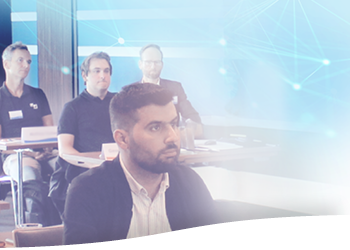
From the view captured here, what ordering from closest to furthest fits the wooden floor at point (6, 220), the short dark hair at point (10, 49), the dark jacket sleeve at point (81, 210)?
the dark jacket sleeve at point (81, 210) < the short dark hair at point (10, 49) < the wooden floor at point (6, 220)

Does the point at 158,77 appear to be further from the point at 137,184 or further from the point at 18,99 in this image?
the point at 18,99

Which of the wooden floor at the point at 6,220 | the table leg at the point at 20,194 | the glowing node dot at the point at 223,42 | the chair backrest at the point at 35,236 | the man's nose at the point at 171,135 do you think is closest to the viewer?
the chair backrest at the point at 35,236

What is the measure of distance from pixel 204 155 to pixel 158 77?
25.5 inches

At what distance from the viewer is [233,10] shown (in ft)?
10.7

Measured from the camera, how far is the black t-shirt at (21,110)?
284cm

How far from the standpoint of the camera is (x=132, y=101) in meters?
2.47

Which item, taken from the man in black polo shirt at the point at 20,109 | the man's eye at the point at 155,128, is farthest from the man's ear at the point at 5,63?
the man's eye at the point at 155,128

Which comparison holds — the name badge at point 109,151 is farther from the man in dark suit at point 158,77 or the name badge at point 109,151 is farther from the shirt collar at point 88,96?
the man in dark suit at point 158,77

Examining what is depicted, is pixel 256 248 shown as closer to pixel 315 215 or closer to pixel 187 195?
pixel 315 215

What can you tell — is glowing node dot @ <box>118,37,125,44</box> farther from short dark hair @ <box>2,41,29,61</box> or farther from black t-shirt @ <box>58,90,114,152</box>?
short dark hair @ <box>2,41,29,61</box>

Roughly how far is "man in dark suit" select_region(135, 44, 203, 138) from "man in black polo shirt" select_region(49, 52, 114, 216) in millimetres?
257

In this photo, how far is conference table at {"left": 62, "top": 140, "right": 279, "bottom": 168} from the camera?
2.64 metres

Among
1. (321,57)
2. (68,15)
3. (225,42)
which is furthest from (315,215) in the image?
(68,15)

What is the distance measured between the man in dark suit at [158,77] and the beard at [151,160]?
1.61 feet
